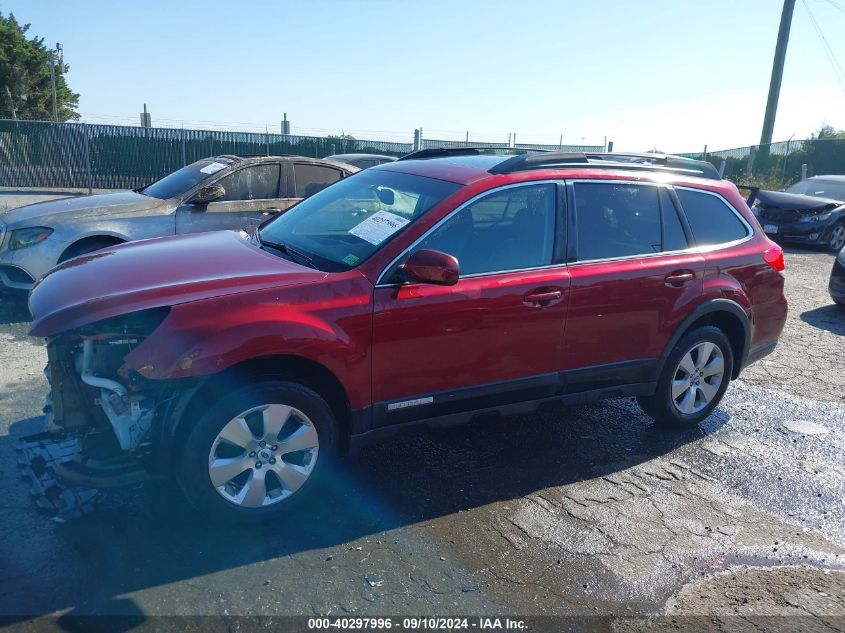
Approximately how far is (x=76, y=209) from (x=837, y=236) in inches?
552

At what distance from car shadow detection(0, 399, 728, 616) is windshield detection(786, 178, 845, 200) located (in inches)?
472

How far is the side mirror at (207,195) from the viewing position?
300 inches

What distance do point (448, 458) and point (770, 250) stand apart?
9.64 ft

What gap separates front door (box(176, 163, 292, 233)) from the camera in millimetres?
7594

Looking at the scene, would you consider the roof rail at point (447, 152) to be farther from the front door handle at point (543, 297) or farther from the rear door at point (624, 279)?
the front door handle at point (543, 297)

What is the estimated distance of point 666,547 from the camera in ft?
11.8

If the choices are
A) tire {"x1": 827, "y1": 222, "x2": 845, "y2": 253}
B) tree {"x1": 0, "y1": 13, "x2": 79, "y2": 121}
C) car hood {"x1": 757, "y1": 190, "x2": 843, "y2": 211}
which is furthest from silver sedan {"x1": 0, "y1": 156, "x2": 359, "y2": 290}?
tree {"x1": 0, "y1": 13, "x2": 79, "y2": 121}

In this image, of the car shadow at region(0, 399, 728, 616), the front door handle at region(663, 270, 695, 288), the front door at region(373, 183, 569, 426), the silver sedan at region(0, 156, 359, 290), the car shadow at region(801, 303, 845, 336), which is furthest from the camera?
the car shadow at region(801, 303, 845, 336)

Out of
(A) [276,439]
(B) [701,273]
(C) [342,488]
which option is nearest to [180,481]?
(A) [276,439]

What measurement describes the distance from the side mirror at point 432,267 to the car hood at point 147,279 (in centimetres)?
49

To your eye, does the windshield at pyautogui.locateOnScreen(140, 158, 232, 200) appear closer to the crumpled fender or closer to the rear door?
the crumpled fender

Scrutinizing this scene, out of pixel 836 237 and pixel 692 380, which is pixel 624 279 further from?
pixel 836 237

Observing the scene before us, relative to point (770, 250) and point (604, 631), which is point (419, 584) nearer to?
point (604, 631)

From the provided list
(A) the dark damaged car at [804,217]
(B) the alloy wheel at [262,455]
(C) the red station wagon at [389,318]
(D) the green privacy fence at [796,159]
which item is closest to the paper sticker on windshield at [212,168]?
(C) the red station wagon at [389,318]
